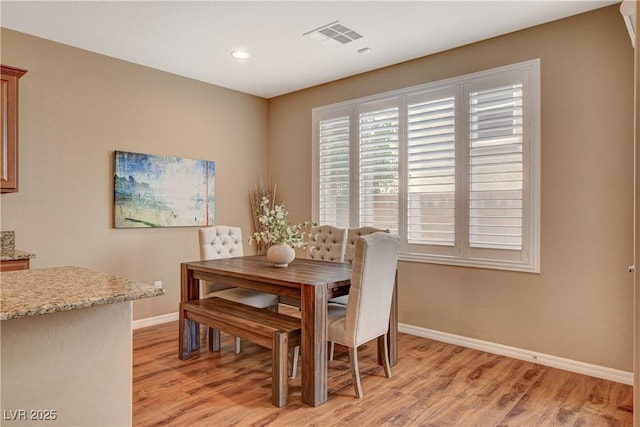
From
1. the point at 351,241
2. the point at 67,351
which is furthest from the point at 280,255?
the point at 67,351

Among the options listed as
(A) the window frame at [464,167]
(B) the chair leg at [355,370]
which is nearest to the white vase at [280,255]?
(B) the chair leg at [355,370]

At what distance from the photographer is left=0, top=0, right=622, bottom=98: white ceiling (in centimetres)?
293

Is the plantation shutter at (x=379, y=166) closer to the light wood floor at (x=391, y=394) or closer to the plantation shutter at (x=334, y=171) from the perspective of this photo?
the plantation shutter at (x=334, y=171)

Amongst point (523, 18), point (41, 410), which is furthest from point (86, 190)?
point (523, 18)

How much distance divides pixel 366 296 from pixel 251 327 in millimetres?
816

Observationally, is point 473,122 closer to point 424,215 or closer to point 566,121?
point 566,121

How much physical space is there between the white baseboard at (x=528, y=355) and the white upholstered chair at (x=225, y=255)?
150cm

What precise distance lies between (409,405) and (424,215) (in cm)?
187

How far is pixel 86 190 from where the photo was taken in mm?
3775

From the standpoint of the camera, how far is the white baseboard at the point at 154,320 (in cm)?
411

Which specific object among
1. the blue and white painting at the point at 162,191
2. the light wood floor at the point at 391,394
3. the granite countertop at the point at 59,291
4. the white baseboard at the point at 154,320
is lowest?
the light wood floor at the point at 391,394

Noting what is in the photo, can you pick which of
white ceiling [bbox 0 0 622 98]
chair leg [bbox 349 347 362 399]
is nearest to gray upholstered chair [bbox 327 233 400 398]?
chair leg [bbox 349 347 362 399]

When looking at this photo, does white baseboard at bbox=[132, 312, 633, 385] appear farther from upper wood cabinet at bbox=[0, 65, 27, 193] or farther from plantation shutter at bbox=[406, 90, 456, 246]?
upper wood cabinet at bbox=[0, 65, 27, 193]

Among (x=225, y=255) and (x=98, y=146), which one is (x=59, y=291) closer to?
(x=225, y=255)
